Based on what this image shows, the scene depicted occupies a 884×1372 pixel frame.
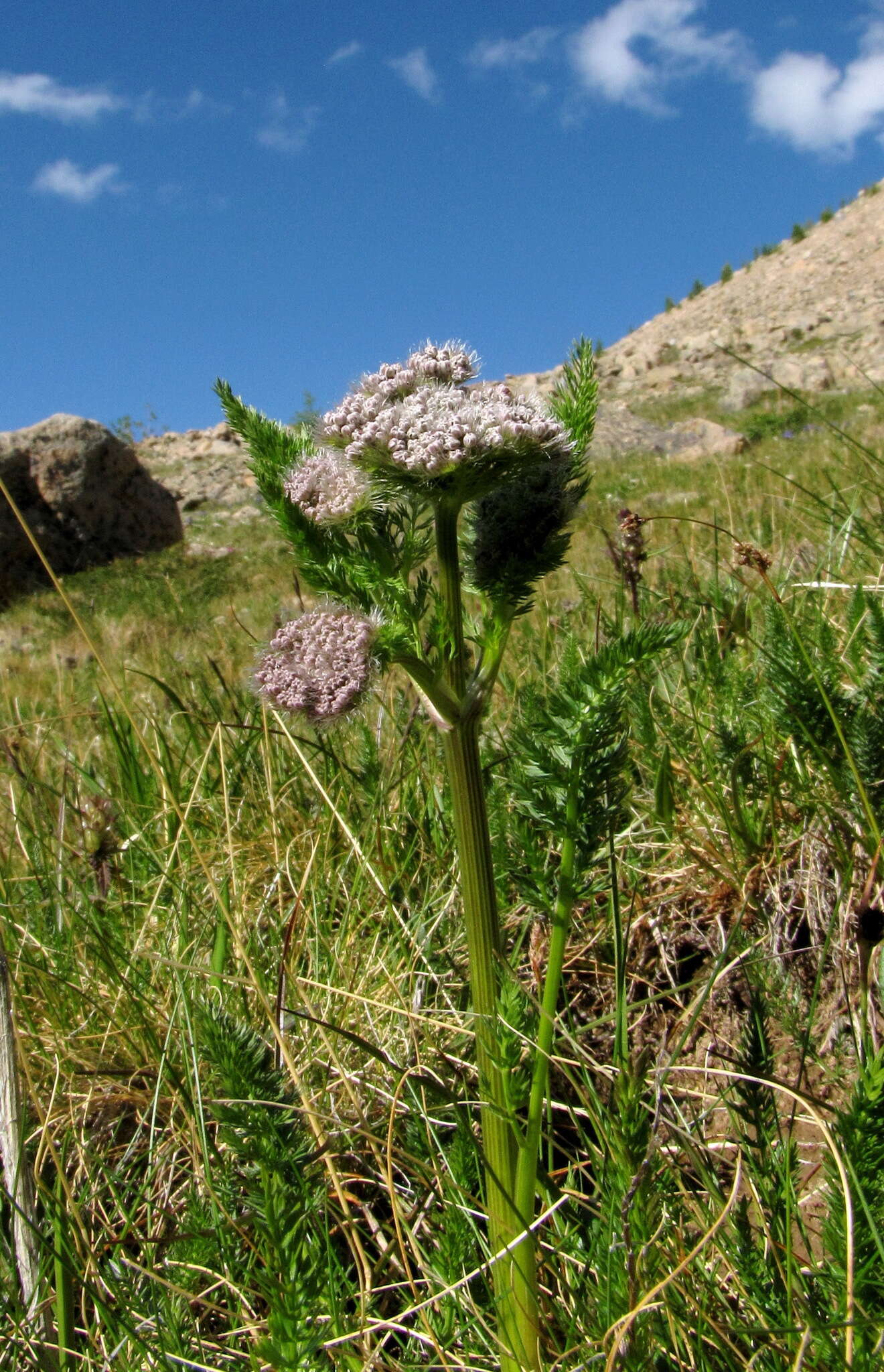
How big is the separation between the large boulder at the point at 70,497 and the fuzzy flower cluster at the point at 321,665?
15.7 m

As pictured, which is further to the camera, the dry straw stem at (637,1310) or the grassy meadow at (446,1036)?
the grassy meadow at (446,1036)

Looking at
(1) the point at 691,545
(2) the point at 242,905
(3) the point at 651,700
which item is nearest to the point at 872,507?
(1) the point at 691,545

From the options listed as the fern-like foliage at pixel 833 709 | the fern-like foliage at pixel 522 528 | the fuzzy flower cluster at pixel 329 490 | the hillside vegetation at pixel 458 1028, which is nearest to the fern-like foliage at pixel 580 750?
the hillside vegetation at pixel 458 1028

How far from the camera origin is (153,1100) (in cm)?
177

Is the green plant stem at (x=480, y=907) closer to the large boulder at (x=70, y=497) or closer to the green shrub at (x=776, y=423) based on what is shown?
the large boulder at (x=70, y=497)

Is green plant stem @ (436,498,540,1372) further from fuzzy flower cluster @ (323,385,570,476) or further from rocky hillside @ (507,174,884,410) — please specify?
rocky hillside @ (507,174,884,410)

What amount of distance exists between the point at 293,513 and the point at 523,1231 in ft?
3.43

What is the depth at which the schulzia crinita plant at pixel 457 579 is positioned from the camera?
129 cm

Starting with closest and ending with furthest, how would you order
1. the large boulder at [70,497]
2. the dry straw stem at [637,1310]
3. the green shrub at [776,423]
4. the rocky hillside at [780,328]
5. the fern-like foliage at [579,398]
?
1. the dry straw stem at [637,1310]
2. the fern-like foliage at [579,398]
3. the large boulder at [70,497]
4. the green shrub at [776,423]
5. the rocky hillside at [780,328]

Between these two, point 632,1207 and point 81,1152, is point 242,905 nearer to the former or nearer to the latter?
point 81,1152

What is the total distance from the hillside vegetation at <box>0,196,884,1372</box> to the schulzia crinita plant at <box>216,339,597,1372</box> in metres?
0.08

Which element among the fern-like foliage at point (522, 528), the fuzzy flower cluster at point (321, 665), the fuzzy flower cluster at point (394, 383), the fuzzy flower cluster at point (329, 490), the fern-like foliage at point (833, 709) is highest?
the fuzzy flower cluster at point (394, 383)

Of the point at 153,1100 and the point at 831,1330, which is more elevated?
the point at 153,1100

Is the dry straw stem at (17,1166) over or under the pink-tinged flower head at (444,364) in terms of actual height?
under
